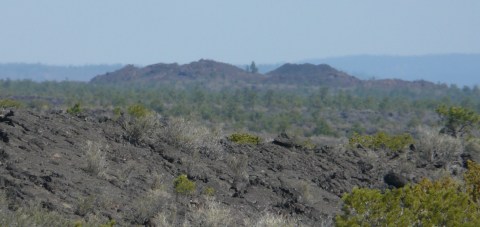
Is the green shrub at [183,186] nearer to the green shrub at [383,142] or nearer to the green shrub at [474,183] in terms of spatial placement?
the green shrub at [474,183]

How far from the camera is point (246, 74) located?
177m

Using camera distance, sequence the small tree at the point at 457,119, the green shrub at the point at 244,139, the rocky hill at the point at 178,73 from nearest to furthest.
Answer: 1. the green shrub at the point at 244,139
2. the small tree at the point at 457,119
3. the rocky hill at the point at 178,73

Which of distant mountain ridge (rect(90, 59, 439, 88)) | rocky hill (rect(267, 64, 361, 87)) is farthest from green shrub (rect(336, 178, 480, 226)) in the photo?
rocky hill (rect(267, 64, 361, 87))

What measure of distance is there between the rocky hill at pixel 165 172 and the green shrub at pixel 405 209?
0.56 metres

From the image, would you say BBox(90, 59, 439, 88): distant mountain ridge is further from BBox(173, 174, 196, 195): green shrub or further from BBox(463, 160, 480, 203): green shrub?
BBox(173, 174, 196, 195): green shrub

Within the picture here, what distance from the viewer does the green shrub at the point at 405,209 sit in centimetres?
1082

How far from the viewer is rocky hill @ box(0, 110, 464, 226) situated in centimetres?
1235

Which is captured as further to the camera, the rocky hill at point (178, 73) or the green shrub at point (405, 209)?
the rocky hill at point (178, 73)

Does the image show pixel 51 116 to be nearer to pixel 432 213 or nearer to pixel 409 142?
pixel 432 213

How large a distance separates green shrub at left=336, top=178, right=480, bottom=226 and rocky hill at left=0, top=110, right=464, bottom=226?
0.56m

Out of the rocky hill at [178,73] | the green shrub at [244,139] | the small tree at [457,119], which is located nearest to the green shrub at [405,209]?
the green shrub at [244,139]

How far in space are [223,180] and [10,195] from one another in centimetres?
560

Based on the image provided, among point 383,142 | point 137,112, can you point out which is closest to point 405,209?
point 137,112

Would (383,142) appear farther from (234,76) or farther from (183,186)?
(234,76)
